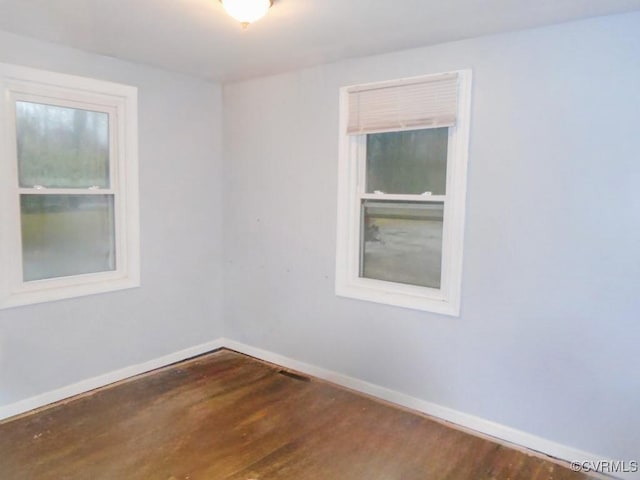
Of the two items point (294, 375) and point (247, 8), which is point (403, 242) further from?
point (247, 8)

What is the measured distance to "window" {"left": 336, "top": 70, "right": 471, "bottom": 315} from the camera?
277 centimetres

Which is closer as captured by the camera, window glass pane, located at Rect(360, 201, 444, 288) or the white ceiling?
the white ceiling

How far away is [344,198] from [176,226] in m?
1.48

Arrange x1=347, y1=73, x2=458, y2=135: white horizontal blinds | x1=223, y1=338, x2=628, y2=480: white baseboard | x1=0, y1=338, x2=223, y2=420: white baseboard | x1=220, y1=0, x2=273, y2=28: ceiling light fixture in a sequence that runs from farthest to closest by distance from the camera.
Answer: x1=0, y1=338, x2=223, y2=420: white baseboard → x1=347, y1=73, x2=458, y2=135: white horizontal blinds → x1=223, y1=338, x2=628, y2=480: white baseboard → x1=220, y1=0, x2=273, y2=28: ceiling light fixture

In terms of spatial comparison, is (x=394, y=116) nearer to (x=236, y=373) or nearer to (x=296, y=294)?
(x=296, y=294)

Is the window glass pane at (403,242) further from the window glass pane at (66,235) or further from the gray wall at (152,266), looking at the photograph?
the window glass pane at (66,235)

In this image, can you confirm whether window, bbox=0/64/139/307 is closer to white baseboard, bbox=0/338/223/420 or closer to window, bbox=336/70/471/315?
white baseboard, bbox=0/338/223/420

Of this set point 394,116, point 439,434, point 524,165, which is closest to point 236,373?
point 439,434

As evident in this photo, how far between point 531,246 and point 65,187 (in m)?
3.07

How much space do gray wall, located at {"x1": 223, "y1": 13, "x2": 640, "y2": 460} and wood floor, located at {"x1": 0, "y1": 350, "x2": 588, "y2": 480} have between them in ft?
0.92

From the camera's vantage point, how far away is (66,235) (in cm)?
313

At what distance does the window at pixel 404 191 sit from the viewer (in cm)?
277

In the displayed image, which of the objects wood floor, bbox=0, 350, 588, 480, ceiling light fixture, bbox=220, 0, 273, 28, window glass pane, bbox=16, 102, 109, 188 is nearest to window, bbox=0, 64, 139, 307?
window glass pane, bbox=16, 102, 109, 188

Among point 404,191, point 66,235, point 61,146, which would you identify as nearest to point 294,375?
point 404,191
